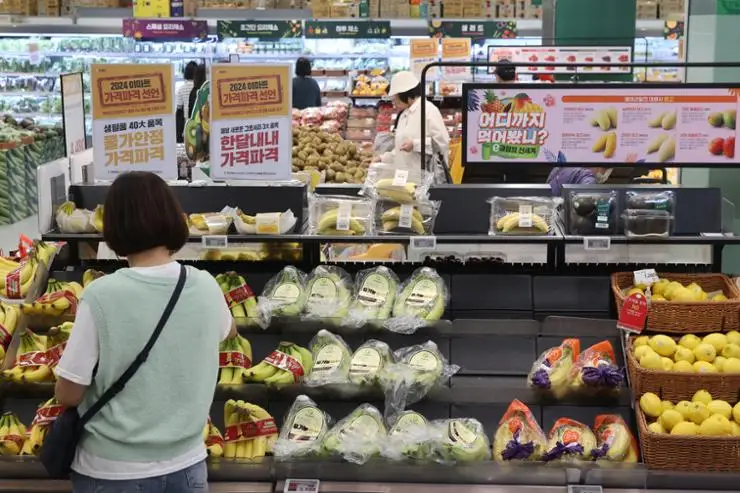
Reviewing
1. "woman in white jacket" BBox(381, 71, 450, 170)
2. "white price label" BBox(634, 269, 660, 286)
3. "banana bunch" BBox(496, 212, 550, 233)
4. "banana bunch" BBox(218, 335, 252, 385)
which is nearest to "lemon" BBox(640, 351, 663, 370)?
"white price label" BBox(634, 269, 660, 286)

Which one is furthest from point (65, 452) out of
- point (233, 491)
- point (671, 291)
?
point (671, 291)

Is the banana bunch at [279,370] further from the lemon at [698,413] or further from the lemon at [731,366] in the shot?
the lemon at [731,366]

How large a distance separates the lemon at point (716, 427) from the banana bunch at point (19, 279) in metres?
2.59

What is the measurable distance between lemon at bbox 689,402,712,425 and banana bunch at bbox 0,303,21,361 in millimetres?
2441

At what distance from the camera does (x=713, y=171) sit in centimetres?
554

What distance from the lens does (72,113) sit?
18.5 feet

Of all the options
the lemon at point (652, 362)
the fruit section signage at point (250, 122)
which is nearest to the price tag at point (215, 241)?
the fruit section signage at point (250, 122)

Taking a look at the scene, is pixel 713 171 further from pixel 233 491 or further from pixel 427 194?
pixel 233 491

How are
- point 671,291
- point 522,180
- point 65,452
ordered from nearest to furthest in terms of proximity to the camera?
point 65,452
point 671,291
point 522,180

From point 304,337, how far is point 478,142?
1.13m

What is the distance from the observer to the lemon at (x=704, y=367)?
142 inches

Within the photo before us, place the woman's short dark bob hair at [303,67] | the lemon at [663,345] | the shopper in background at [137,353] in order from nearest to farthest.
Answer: the shopper in background at [137,353]
the lemon at [663,345]
the woman's short dark bob hair at [303,67]

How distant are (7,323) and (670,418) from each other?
2.42m

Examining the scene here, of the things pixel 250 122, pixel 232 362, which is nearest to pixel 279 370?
pixel 232 362
